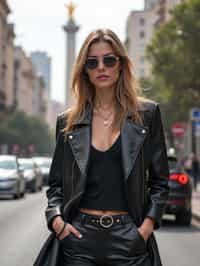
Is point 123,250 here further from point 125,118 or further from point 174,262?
point 174,262

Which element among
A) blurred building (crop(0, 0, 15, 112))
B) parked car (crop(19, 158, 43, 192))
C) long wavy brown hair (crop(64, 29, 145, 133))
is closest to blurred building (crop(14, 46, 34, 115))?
blurred building (crop(0, 0, 15, 112))

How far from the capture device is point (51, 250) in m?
3.55

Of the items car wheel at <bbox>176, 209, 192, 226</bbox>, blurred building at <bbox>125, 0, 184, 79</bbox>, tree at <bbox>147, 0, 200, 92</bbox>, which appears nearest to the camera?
car wheel at <bbox>176, 209, 192, 226</bbox>

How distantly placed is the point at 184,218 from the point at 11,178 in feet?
38.7

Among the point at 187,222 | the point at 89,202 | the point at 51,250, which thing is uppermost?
the point at 89,202

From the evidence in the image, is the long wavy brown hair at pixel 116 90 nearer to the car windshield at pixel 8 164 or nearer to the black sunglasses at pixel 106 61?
the black sunglasses at pixel 106 61

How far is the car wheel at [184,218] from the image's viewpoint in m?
15.8

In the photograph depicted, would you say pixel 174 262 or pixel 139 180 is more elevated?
pixel 139 180

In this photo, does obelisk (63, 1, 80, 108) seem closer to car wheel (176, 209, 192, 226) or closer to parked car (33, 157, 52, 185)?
parked car (33, 157, 52, 185)

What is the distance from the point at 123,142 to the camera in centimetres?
360

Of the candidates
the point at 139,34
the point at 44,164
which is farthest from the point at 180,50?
the point at 139,34

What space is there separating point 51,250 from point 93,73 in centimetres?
89

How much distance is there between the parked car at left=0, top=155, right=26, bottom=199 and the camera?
1042 inches

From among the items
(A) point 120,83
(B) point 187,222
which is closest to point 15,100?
(B) point 187,222
